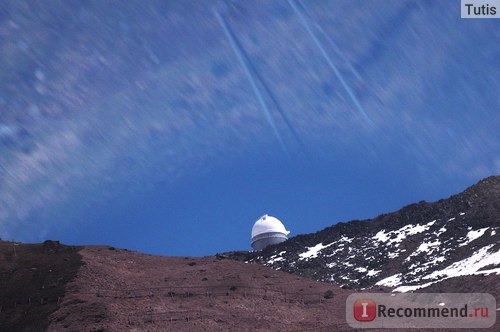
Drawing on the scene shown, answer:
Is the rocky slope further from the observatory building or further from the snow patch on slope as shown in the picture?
the observatory building

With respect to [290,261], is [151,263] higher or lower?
lower

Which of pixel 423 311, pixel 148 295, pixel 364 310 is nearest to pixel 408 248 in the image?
pixel 423 311

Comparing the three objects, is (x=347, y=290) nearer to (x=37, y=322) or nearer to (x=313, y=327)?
(x=313, y=327)

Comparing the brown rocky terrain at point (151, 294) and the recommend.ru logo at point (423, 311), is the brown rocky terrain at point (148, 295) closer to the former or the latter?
the brown rocky terrain at point (151, 294)

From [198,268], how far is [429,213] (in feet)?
138

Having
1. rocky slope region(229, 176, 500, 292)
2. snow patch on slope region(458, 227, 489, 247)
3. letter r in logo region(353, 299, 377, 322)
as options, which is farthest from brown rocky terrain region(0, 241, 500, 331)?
snow patch on slope region(458, 227, 489, 247)

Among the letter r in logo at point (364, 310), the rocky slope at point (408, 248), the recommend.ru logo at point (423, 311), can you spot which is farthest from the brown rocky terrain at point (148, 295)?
the rocky slope at point (408, 248)

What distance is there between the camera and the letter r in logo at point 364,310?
4019 cm

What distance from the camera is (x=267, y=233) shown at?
3666 inches

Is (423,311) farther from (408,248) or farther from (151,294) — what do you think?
(408,248)

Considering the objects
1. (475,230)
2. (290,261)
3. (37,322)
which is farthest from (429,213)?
(37,322)

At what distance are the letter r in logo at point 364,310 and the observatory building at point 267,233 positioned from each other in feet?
156

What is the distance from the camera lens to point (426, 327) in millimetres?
37750

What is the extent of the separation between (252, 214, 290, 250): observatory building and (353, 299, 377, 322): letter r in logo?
4747 centimetres
